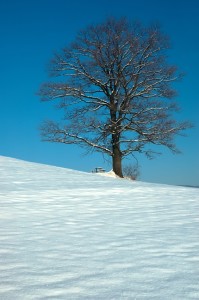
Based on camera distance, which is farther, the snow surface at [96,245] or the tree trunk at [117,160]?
the tree trunk at [117,160]

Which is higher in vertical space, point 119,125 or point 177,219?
point 119,125

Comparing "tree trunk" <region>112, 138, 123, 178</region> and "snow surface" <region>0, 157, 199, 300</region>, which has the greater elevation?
"tree trunk" <region>112, 138, 123, 178</region>

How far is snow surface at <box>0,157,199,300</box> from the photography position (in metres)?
2.51

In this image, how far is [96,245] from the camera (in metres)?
3.75

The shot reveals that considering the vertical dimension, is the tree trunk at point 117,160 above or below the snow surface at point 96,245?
above

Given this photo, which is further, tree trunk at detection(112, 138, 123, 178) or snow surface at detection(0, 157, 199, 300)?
tree trunk at detection(112, 138, 123, 178)

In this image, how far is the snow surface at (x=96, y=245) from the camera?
2.51 metres

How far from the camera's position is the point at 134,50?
16.2m

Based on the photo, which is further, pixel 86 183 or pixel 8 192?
pixel 86 183

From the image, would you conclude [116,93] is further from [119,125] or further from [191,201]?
[191,201]

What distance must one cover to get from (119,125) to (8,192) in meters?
8.98

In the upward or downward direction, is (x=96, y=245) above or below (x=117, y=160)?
below

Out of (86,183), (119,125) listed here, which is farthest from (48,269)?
(119,125)

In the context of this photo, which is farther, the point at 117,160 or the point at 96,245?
the point at 117,160
